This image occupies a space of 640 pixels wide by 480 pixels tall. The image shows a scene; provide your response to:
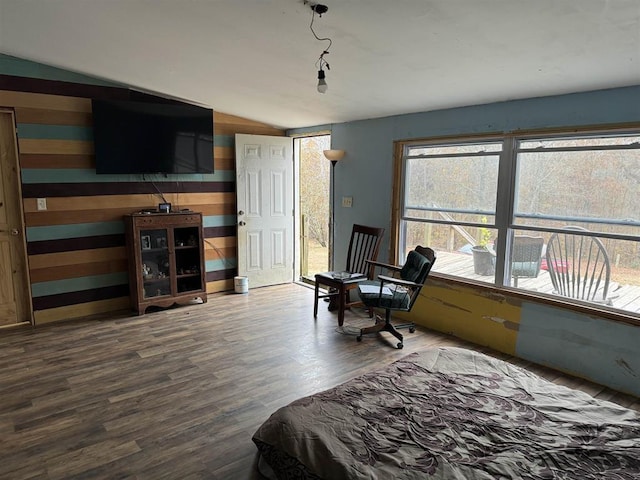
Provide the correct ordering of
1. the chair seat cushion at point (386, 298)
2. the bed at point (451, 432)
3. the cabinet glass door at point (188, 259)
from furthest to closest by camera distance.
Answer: the cabinet glass door at point (188, 259) < the chair seat cushion at point (386, 298) < the bed at point (451, 432)

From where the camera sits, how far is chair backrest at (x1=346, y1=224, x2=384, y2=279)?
4469 mm

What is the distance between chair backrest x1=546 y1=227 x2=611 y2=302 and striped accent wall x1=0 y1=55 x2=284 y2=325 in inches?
156

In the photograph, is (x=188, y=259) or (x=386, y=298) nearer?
(x=386, y=298)

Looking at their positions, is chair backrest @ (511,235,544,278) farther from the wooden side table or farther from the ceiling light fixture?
the ceiling light fixture

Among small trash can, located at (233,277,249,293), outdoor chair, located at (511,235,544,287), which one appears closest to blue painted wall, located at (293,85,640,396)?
outdoor chair, located at (511,235,544,287)

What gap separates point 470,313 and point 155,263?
10.8 ft

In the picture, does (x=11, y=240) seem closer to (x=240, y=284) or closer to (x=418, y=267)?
(x=240, y=284)

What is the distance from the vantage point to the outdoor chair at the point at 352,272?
165 inches

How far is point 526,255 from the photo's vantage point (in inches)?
139

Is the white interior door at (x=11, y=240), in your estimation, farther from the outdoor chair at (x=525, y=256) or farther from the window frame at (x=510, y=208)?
the outdoor chair at (x=525, y=256)

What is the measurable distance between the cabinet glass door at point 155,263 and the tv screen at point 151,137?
2.37ft

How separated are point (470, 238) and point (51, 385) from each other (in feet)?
11.7

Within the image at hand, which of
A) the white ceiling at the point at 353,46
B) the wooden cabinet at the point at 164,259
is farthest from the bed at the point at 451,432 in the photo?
the wooden cabinet at the point at 164,259


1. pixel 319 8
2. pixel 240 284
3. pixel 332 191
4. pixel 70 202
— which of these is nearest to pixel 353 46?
pixel 319 8
